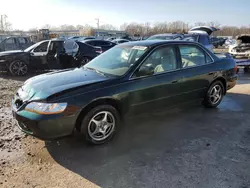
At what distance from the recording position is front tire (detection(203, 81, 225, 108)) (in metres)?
5.20

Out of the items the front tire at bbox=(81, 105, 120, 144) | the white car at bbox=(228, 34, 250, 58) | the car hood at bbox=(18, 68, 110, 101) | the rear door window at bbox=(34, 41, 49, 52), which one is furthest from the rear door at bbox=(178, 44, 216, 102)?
the rear door window at bbox=(34, 41, 49, 52)

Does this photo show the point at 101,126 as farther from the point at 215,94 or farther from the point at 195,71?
the point at 215,94

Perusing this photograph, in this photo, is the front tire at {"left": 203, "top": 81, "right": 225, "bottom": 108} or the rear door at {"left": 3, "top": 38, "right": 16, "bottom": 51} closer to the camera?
the front tire at {"left": 203, "top": 81, "right": 225, "bottom": 108}

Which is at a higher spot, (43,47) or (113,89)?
(43,47)

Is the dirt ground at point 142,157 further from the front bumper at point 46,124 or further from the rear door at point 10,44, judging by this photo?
the rear door at point 10,44

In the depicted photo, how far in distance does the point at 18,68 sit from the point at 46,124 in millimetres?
7272

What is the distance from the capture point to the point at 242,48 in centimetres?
1115

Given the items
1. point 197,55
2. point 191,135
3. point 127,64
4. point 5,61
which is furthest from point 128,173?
point 5,61

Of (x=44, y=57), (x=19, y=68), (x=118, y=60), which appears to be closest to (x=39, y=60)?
(x=44, y=57)

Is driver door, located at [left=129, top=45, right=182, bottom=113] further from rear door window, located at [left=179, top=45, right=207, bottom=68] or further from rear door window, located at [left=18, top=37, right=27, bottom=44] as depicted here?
rear door window, located at [left=18, top=37, right=27, bottom=44]

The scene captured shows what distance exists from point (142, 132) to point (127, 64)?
1222 millimetres

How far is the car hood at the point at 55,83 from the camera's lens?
332 centimetres

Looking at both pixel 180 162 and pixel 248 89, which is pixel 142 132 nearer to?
pixel 180 162

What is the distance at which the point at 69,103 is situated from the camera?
10.5 ft
